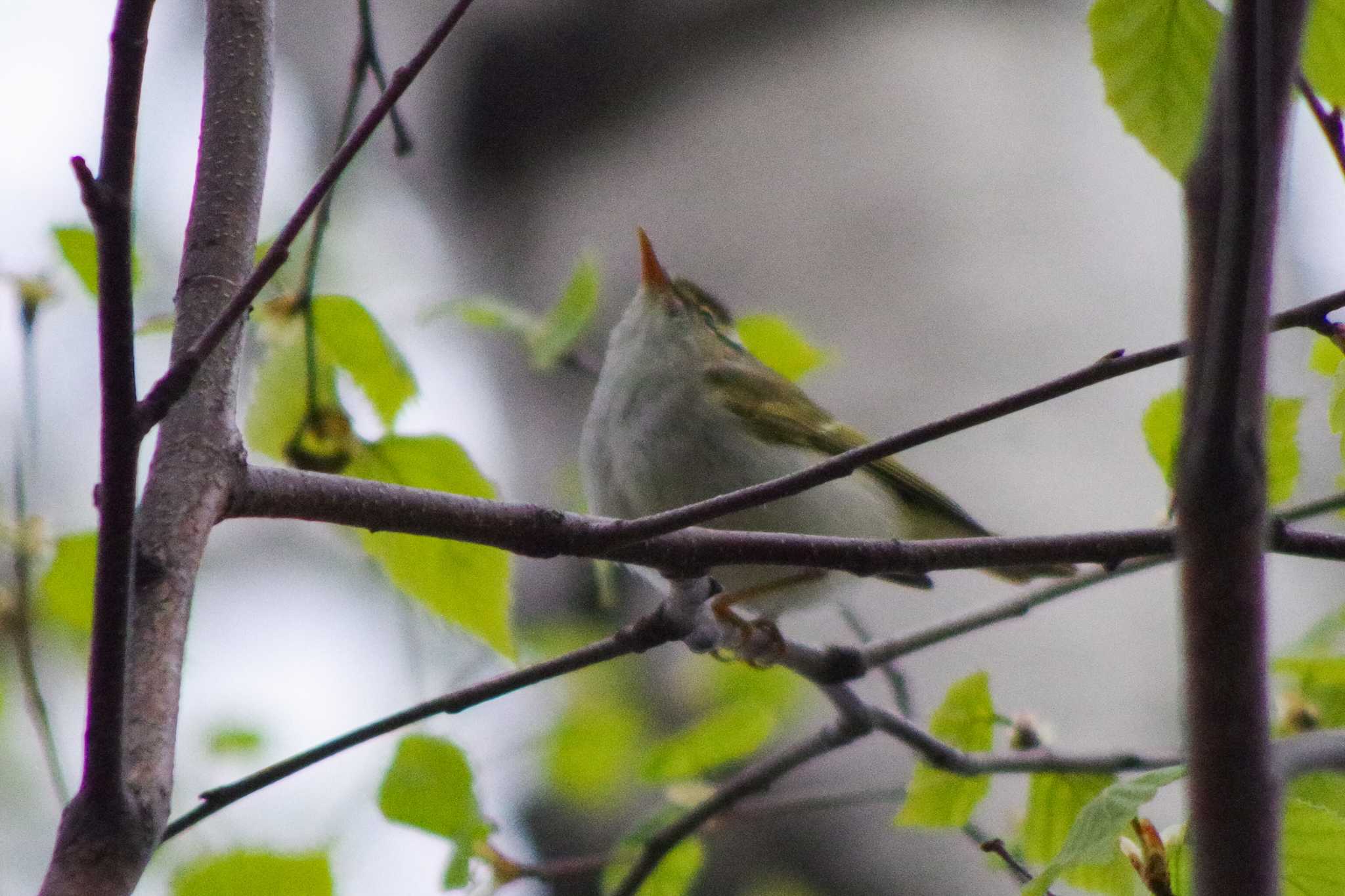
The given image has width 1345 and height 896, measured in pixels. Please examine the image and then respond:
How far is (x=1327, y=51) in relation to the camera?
927mm

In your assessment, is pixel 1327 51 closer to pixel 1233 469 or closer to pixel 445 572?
pixel 1233 469

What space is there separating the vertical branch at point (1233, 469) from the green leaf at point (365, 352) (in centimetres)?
95

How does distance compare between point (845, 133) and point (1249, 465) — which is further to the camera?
point (845, 133)

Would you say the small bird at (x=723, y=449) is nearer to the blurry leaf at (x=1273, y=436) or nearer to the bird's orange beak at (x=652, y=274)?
the bird's orange beak at (x=652, y=274)

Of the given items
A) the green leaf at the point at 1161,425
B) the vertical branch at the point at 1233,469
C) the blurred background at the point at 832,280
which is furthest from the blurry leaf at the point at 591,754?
the vertical branch at the point at 1233,469

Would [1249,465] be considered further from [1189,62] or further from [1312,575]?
[1312,575]

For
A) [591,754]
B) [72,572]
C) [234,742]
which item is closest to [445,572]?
[72,572]

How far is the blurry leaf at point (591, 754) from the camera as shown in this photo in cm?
243

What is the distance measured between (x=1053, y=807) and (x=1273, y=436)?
450 mm

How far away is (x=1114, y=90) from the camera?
92 cm

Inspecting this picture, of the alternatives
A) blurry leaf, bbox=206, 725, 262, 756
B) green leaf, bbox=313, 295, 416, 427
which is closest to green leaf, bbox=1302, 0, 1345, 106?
green leaf, bbox=313, 295, 416, 427

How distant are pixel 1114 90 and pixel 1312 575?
2384 millimetres

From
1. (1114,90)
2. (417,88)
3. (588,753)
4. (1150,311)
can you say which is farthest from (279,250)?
(417,88)

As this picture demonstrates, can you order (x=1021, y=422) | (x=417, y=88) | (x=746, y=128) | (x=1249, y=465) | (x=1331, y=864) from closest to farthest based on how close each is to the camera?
(x=1249, y=465)
(x=1331, y=864)
(x=1021, y=422)
(x=746, y=128)
(x=417, y=88)
